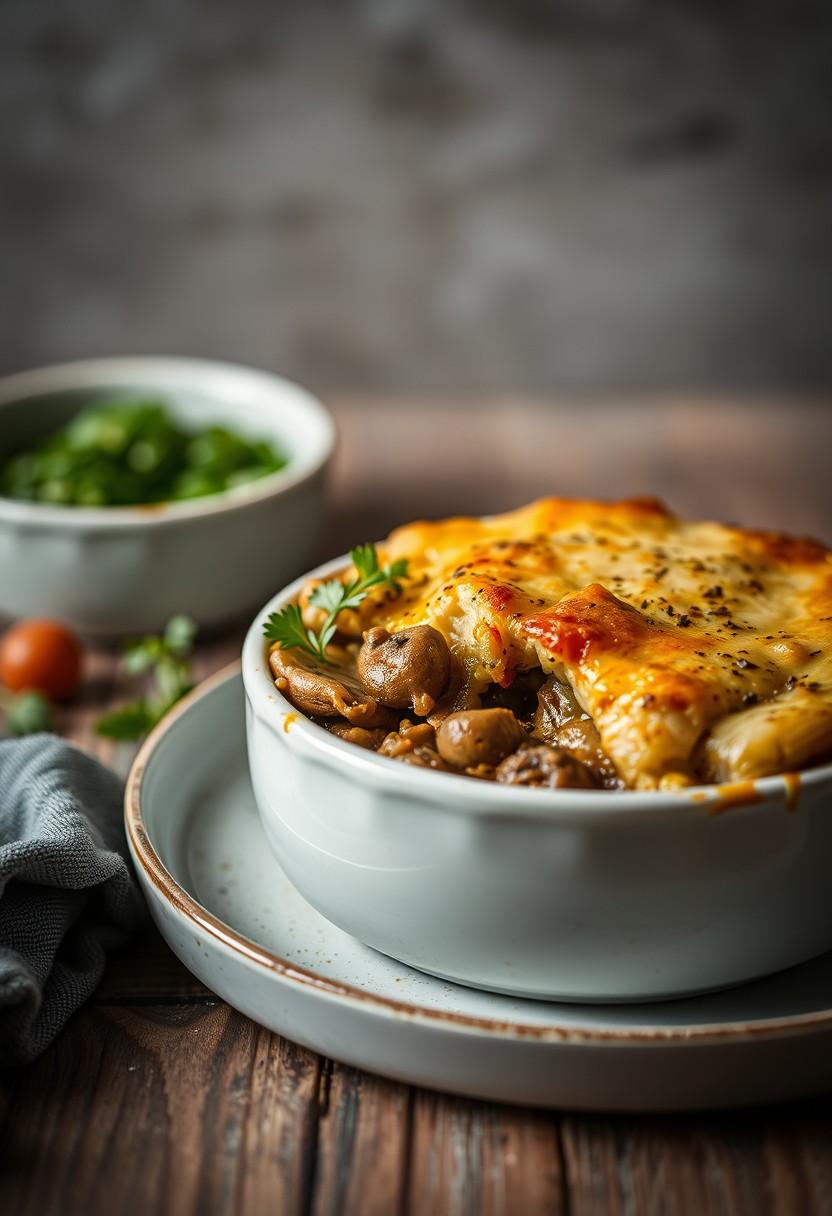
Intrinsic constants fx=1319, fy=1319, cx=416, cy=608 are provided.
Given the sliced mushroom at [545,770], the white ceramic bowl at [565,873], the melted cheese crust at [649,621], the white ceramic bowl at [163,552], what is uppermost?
the melted cheese crust at [649,621]

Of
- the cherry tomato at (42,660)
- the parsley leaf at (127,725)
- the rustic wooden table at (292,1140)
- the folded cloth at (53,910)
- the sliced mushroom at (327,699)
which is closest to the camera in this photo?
the rustic wooden table at (292,1140)

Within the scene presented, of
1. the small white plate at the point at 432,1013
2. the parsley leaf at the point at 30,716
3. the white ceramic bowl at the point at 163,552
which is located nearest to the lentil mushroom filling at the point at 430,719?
the small white plate at the point at 432,1013

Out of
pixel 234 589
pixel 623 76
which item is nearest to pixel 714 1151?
pixel 234 589

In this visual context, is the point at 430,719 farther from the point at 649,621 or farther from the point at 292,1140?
the point at 292,1140

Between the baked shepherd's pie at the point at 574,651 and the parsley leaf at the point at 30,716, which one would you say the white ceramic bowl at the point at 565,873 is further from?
the parsley leaf at the point at 30,716

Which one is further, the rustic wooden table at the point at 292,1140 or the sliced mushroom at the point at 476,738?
the sliced mushroom at the point at 476,738
